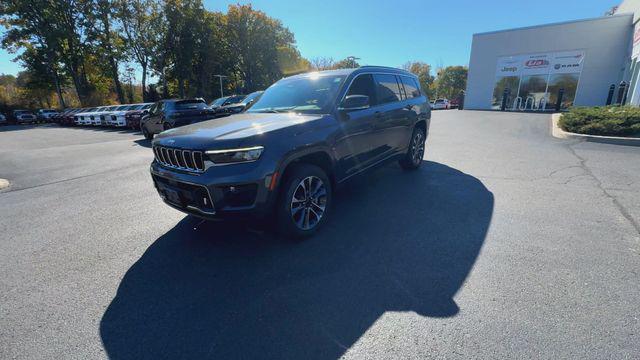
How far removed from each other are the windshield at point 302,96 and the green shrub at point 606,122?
9.79m

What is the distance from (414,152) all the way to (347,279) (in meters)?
4.16

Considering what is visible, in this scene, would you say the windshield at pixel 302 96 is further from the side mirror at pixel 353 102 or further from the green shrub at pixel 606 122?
the green shrub at pixel 606 122

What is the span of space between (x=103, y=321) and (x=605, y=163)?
9.28 meters

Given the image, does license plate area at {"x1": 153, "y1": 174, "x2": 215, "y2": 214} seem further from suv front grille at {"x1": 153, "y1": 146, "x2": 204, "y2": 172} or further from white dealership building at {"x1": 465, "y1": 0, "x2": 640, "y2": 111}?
white dealership building at {"x1": 465, "y1": 0, "x2": 640, "y2": 111}

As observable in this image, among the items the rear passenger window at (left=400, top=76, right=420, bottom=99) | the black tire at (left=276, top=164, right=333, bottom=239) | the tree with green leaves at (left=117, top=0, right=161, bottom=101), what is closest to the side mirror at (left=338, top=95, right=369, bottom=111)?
the black tire at (left=276, top=164, right=333, bottom=239)

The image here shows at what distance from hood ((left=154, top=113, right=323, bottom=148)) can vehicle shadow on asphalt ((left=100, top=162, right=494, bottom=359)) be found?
47.8 inches

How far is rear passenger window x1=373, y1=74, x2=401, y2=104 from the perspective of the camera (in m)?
4.73

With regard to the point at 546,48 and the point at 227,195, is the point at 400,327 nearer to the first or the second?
the point at 227,195

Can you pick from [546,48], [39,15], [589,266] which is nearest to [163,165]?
[589,266]

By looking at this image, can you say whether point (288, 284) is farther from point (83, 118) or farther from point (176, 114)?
point (83, 118)

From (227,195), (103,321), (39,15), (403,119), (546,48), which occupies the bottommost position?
(103,321)

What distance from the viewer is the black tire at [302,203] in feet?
10.2

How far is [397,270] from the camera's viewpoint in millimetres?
2795

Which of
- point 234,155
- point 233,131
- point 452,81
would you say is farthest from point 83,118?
point 452,81
